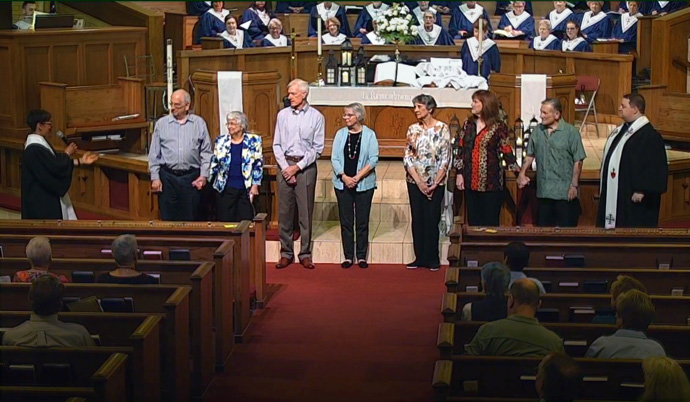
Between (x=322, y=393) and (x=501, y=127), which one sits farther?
(x=501, y=127)

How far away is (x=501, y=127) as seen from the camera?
9445mm

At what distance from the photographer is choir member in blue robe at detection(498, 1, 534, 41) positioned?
53.0 ft

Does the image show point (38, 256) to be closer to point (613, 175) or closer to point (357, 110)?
point (357, 110)

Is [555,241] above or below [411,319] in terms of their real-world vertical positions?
above

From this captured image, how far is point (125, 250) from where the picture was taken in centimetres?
688

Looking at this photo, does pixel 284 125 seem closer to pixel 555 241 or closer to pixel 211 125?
pixel 211 125

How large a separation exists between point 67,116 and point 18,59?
42.6 inches

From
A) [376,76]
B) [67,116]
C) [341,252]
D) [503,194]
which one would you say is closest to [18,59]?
[67,116]

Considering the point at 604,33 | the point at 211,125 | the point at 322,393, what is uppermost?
the point at 604,33

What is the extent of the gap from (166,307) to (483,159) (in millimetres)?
3887

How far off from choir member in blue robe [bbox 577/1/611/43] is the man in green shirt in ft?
21.6

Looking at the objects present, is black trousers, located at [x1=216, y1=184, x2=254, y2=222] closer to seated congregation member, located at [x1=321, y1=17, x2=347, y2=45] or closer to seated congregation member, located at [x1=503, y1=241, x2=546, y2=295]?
seated congregation member, located at [x1=503, y1=241, x2=546, y2=295]

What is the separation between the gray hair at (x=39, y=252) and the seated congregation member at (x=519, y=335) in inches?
98.7

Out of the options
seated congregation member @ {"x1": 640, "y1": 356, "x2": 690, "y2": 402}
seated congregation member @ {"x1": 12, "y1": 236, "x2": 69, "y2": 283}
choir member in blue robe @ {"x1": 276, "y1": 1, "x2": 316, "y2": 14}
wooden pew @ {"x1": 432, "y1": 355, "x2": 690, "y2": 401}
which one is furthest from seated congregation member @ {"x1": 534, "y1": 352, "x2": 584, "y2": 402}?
choir member in blue robe @ {"x1": 276, "y1": 1, "x2": 316, "y2": 14}
